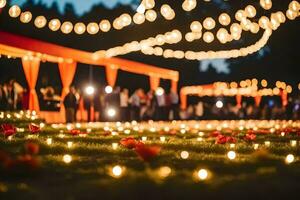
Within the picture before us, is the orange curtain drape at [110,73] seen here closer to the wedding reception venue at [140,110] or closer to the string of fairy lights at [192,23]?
the wedding reception venue at [140,110]

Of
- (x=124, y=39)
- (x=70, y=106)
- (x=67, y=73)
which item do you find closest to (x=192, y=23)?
(x=70, y=106)

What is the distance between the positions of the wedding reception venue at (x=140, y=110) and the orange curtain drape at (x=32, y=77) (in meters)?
0.04

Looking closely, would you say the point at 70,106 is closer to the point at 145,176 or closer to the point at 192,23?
the point at 192,23

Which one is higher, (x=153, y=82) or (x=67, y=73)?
(x=153, y=82)

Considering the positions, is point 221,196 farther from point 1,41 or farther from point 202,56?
point 202,56

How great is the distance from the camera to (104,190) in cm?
426

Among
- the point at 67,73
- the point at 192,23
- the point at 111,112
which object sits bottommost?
the point at 111,112

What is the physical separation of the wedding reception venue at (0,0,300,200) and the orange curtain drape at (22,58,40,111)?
1.7 inches

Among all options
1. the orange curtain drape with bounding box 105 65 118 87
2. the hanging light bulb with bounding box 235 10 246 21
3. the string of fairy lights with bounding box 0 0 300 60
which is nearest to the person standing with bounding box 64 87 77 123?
the string of fairy lights with bounding box 0 0 300 60

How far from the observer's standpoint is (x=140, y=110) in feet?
89.8

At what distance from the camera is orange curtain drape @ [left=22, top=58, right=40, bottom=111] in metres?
22.0

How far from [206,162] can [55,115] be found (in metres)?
17.7

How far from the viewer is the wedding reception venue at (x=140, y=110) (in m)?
4.76

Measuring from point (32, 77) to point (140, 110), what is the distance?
21.6ft
